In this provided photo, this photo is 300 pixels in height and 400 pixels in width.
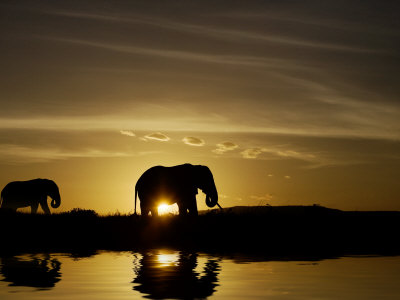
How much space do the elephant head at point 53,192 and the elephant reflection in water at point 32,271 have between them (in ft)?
73.9

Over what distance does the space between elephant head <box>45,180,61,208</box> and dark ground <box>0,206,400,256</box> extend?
15.3 m

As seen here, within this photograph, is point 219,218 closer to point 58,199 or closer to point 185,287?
point 185,287

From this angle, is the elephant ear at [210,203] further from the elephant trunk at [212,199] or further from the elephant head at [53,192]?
the elephant head at [53,192]

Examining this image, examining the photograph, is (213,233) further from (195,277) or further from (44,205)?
(44,205)

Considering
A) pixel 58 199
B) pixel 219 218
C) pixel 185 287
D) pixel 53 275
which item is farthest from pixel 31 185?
pixel 185 287

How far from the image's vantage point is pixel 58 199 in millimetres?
43031

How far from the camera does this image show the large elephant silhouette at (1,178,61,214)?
138ft

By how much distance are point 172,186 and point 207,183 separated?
1.86 metres

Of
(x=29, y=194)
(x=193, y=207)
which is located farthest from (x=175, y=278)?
(x=29, y=194)

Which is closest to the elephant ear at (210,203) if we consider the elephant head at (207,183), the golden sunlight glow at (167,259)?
the elephant head at (207,183)

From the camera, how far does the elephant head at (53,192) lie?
1674 inches

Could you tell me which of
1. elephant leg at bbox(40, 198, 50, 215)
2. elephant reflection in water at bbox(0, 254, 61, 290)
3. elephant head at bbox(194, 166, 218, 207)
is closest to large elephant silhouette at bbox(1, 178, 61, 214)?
elephant leg at bbox(40, 198, 50, 215)

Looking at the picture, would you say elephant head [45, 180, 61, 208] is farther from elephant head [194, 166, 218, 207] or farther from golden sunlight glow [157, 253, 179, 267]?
golden sunlight glow [157, 253, 179, 267]

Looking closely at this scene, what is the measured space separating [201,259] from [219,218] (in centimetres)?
693
